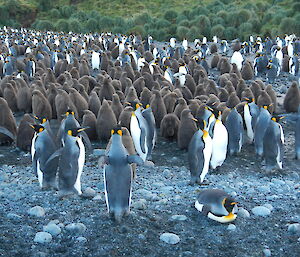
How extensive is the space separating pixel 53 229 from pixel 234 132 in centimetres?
359

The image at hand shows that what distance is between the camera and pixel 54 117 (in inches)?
311

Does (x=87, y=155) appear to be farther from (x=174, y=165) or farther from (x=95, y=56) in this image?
(x=95, y=56)

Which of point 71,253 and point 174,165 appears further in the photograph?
point 174,165

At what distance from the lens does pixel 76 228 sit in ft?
12.2

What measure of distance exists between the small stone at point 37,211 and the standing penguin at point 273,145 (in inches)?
128

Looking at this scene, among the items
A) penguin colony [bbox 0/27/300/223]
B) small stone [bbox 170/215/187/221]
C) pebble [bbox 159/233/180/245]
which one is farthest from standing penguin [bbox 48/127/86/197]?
A: pebble [bbox 159/233/180/245]

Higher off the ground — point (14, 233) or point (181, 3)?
point (181, 3)

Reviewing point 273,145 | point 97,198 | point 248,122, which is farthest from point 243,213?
point 248,122

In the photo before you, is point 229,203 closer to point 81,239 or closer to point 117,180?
point 117,180

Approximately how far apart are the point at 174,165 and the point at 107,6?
34.9 meters

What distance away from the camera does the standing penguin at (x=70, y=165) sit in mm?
4391

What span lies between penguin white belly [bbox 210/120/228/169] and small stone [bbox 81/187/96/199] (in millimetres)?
1936

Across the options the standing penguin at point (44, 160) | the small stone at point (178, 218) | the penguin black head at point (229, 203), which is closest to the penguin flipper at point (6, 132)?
the standing penguin at point (44, 160)

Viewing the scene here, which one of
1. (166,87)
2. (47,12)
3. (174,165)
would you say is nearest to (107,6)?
(47,12)
